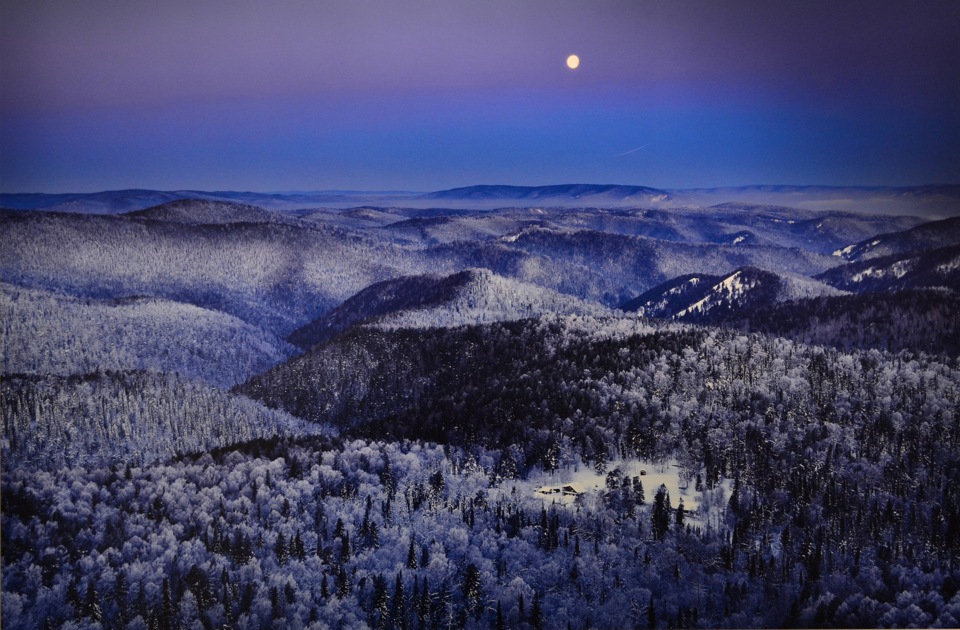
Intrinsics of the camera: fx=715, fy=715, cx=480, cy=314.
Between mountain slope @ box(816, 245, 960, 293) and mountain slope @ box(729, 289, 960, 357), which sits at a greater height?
mountain slope @ box(816, 245, 960, 293)

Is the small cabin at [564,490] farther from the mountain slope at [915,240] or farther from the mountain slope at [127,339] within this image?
the mountain slope at [127,339]

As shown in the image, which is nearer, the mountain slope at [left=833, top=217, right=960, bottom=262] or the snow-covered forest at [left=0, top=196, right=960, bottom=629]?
the snow-covered forest at [left=0, top=196, right=960, bottom=629]

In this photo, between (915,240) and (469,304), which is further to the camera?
(469,304)

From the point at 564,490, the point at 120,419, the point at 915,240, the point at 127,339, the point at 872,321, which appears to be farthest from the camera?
the point at 127,339

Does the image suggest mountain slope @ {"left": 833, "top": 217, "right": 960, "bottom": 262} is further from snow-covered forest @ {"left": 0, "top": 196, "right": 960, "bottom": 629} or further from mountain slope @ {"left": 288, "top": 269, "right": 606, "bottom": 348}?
mountain slope @ {"left": 288, "top": 269, "right": 606, "bottom": 348}

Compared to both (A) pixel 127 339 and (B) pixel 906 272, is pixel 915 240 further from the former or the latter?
(A) pixel 127 339

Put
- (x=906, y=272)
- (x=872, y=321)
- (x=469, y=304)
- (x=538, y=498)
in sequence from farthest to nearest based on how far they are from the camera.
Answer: (x=469, y=304), (x=906, y=272), (x=872, y=321), (x=538, y=498)

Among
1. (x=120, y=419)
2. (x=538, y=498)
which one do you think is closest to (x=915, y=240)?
(x=538, y=498)

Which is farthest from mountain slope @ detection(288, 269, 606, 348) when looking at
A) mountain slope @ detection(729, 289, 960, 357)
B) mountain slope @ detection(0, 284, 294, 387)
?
mountain slope @ detection(729, 289, 960, 357)

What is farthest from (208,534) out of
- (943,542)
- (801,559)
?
(943,542)

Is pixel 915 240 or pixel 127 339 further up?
pixel 915 240

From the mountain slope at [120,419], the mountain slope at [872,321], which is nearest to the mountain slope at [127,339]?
the mountain slope at [120,419]
